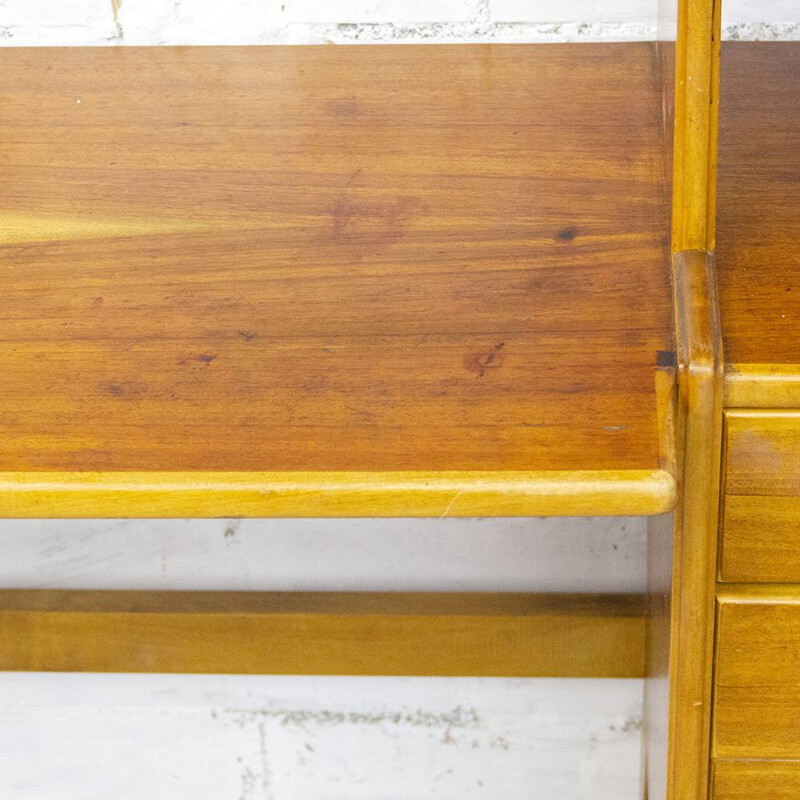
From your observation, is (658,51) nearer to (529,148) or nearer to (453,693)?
(529,148)

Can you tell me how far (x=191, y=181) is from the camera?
32.2 inches

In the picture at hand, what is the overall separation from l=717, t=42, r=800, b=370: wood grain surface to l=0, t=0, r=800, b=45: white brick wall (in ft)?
0.35

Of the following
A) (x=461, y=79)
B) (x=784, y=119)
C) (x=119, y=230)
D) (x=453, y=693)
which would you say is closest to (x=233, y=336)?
(x=119, y=230)

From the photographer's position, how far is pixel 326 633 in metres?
1.12

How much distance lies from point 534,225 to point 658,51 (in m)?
0.25

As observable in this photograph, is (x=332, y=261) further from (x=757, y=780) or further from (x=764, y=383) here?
(x=757, y=780)

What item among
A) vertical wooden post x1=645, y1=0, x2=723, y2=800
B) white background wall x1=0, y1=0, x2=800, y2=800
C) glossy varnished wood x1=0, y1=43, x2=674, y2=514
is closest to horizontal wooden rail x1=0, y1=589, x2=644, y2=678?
white background wall x1=0, y1=0, x2=800, y2=800

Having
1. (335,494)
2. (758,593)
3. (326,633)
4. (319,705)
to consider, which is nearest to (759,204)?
(758,593)

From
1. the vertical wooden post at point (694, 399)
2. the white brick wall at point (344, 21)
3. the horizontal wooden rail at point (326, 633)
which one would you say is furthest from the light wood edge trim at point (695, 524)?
the white brick wall at point (344, 21)

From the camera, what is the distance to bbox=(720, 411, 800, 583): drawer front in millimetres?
627

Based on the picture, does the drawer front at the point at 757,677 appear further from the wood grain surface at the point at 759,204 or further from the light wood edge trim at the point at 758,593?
the wood grain surface at the point at 759,204

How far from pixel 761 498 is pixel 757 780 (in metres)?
0.23

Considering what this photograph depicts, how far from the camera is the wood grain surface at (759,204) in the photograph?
2.09ft

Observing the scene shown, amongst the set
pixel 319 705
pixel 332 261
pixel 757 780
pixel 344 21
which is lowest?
pixel 757 780
